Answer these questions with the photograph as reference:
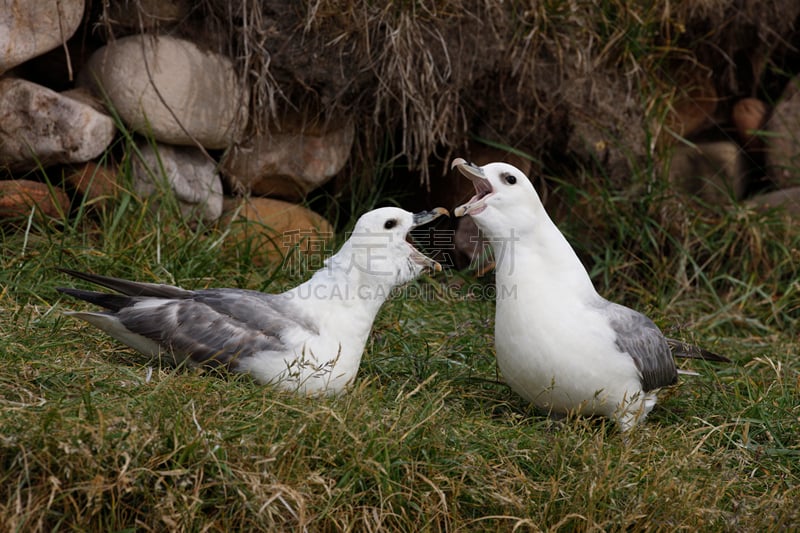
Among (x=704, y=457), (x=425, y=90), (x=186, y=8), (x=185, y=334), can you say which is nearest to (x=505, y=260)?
(x=704, y=457)

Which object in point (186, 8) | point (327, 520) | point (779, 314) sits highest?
point (186, 8)

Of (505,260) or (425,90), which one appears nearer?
(505,260)

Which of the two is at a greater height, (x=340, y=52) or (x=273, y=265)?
(x=340, y=52)

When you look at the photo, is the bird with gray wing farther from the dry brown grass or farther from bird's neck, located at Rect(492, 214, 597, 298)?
the dry brown grass

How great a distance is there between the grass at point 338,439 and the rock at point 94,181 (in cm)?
14

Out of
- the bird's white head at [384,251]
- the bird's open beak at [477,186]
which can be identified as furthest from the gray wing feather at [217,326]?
the bird's open beak at [477,186]

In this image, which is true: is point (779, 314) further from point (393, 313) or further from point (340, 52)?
point (340, 52)

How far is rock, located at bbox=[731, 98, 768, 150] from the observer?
19.9 feet

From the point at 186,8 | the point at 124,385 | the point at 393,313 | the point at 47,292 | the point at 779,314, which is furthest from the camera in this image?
the point at 779,314

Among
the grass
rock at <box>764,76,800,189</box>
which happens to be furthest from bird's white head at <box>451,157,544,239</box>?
rock at <box>764,76,800,189</box>

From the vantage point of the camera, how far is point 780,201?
575 cm

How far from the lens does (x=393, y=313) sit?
4348 millimetres

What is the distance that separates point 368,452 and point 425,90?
8.86ft

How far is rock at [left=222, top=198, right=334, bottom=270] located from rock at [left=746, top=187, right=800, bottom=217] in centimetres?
271
